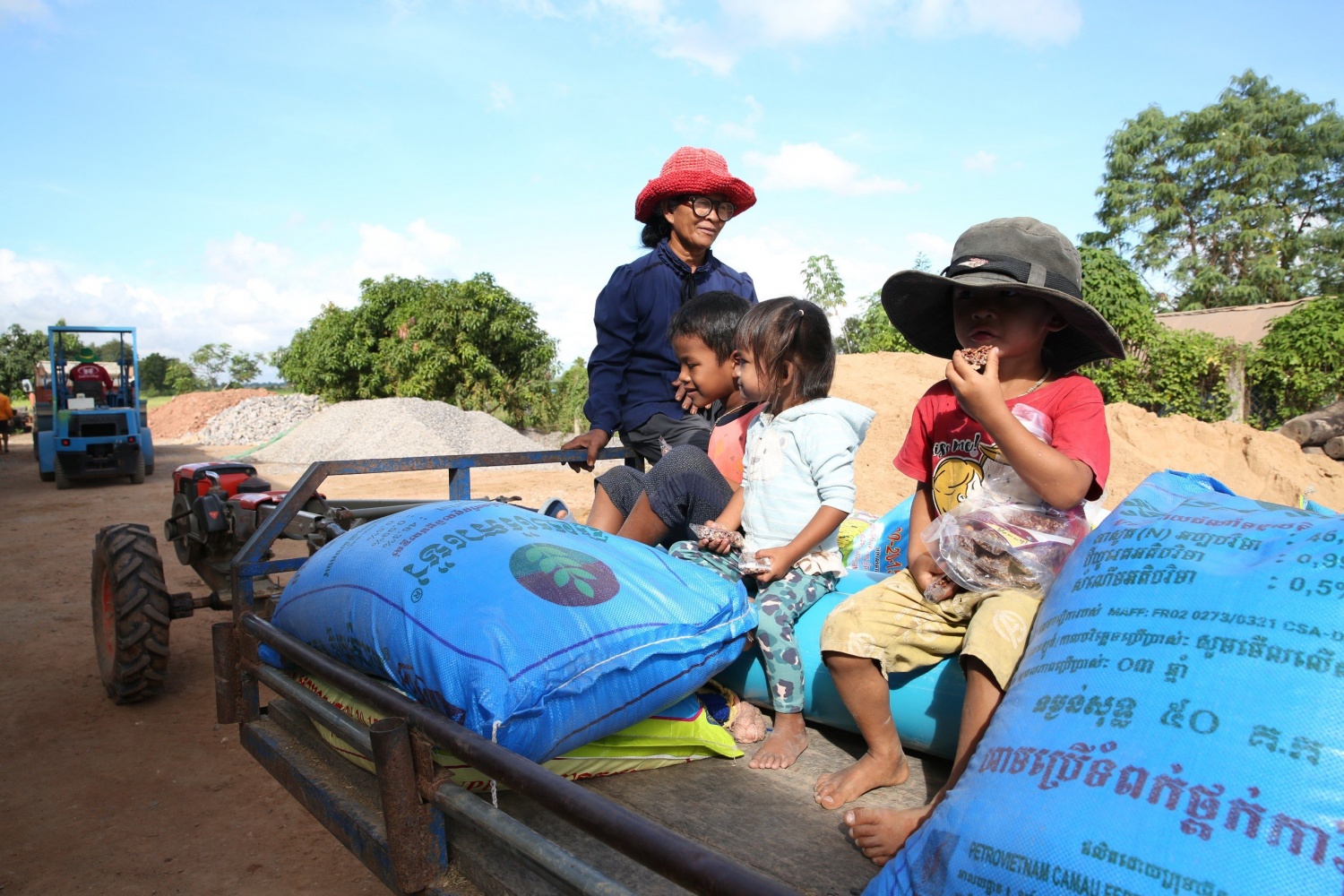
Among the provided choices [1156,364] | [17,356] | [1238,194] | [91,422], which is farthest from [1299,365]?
[17,356]

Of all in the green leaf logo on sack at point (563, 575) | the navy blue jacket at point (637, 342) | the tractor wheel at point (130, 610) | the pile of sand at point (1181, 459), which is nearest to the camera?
the green leaf logo on sack at point (563, 575)

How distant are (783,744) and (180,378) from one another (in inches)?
2513

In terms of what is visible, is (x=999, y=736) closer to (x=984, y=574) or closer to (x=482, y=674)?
(x=984, y=574)

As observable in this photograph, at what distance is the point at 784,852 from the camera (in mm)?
1525

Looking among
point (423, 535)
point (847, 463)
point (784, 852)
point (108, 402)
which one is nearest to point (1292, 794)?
point (784, 852)

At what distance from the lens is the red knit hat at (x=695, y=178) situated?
3.40 m

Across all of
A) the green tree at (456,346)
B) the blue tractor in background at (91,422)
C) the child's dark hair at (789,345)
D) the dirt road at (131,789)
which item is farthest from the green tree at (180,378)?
the child's dark hair at (789,345)

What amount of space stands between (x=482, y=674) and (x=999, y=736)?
866 millimetres

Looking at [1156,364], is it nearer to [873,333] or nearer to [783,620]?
[873,333]

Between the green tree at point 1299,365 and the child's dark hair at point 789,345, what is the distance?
13.7 meters

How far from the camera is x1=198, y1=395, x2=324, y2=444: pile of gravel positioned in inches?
954

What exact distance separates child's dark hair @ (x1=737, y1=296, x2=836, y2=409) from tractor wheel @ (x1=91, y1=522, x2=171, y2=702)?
289 cm

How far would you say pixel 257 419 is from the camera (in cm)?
2516

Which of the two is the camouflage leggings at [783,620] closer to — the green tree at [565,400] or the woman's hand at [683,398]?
the woman's hand at [683,398]
